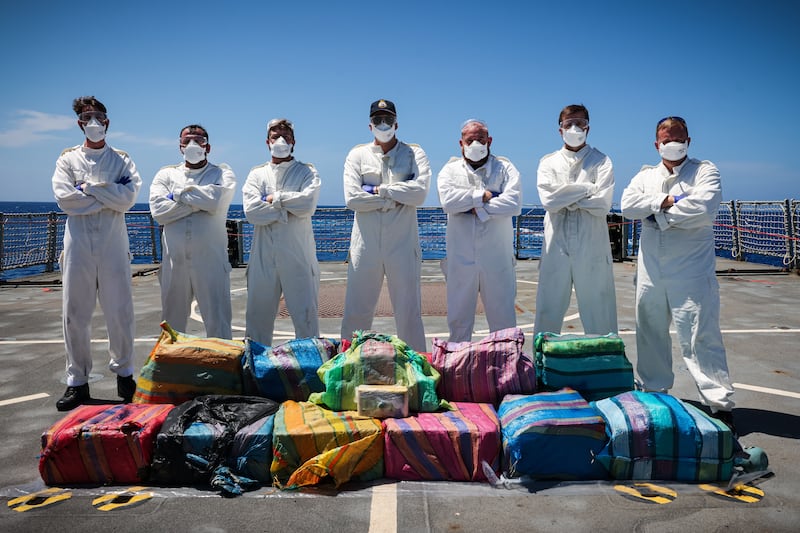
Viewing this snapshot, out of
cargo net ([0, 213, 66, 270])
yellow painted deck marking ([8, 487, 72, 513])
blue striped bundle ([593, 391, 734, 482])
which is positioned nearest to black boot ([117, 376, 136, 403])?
yellow painted deck marking ([8, 487, 72, 513])

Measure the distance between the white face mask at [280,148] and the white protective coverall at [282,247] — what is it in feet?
0.31

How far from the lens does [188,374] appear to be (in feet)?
12.8

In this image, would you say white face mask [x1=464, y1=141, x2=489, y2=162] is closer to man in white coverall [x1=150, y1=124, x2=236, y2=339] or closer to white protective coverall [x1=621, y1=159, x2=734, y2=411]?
white protective coverall [x1=621, y1=159, x2=734, y2=411]

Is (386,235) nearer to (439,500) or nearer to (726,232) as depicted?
(439,500)

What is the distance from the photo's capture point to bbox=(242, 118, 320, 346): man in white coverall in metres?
5.18

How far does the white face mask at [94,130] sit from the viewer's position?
15.9 ft

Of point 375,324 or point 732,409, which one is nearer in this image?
point 732,409

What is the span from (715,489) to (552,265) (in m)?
2.20

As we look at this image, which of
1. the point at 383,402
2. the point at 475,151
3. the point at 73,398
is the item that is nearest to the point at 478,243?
the point at 475,151

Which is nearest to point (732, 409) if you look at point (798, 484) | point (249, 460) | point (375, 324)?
point (798, 484)

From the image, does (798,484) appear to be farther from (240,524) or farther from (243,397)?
(243,397)

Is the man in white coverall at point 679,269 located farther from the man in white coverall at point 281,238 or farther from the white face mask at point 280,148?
the white face mask at point 280,148

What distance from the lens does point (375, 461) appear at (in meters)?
3.32

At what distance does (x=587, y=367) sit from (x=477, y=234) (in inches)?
62.8
